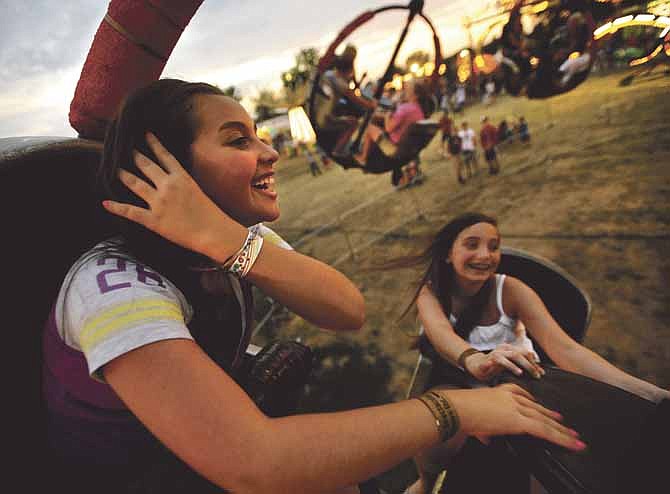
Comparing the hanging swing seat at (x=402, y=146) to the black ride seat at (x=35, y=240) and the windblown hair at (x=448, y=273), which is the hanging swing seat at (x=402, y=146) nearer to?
the windblown hair at (x=448, y=273)

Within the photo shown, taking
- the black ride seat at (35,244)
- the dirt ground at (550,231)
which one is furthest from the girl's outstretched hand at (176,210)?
the dirt ground at (550,231)

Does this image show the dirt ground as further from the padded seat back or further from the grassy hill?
the padded seat back

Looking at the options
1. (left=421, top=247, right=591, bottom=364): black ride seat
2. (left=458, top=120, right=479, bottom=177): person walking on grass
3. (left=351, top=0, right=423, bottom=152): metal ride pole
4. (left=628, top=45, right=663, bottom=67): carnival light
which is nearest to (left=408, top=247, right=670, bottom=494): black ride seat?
(left=421, top=247, right=591, bottom=364): black ride seat

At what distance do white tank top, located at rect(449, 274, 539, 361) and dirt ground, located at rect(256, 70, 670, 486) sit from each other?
1.22 metres

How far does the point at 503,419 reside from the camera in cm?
92

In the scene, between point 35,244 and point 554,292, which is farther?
point 554,292

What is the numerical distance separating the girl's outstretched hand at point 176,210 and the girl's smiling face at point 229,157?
0.14 meters

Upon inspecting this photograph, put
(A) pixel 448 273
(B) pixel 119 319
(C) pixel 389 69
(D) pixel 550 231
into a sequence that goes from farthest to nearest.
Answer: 1. (D) pixel 550 231
2. (C) pixel 389 69
3. (A) pixel 448 273
4. (B) pixel 119 319

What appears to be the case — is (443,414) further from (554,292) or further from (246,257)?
(554,292)

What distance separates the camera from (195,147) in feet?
3.35

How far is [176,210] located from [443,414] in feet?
3.08

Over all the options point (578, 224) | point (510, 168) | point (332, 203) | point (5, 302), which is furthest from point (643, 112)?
point (5, 302)

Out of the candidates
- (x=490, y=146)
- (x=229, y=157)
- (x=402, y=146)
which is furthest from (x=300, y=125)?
(x=229, y=157)

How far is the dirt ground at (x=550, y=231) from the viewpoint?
317 cm
